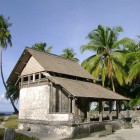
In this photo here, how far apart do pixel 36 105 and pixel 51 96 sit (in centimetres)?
188

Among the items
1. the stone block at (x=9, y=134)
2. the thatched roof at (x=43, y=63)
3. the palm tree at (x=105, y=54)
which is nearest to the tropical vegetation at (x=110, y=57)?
the palm tree at (x=105, y=54)

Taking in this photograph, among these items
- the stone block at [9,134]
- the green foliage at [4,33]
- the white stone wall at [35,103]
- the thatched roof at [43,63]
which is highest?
the green foliage at [4,33]

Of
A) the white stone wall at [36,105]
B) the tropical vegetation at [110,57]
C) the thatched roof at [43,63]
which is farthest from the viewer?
the tropical vegetation at [110,57]

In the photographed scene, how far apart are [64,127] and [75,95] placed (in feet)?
7.83

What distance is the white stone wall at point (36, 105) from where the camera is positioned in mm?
17405

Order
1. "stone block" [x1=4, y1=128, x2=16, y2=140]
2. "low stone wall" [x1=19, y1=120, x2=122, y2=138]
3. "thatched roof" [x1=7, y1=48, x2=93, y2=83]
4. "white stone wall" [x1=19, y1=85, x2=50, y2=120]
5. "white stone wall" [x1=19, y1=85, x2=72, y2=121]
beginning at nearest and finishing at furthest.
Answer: "stone block" [x1=4, y1=128, x2=16, y2=140] < "low stone wall" [x1=19, y1=120, x2=122, y2=138] < "white stone wall" [x1=19, y1=85, x2=72, y2=121] < "white stone wall" [x1=19, y1=85, x2=50, y2=120] < "thatched roof" [x1=7, y1=48, x2=93, y2=83]

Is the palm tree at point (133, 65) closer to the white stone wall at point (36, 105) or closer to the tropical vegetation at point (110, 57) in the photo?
the tropical vegetation at point (110, 57)

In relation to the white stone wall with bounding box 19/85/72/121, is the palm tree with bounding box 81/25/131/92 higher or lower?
higher

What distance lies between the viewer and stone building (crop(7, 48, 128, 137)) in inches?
639

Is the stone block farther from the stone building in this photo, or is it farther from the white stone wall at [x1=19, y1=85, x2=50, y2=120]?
the white stone wall at [x1=19, y1=85, x2=50, y2=120]

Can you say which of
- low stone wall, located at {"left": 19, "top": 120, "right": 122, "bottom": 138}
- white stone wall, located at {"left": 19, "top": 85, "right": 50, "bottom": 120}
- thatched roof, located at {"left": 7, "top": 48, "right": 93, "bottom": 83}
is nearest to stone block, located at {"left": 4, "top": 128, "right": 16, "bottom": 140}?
low stone wall, located at {"left": 19, "top": 120, "right": 122, "bottom": 138}

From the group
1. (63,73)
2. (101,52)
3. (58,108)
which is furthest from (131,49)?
(58,108)

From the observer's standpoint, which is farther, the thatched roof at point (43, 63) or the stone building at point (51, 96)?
the thatched roof at point (43, 63)

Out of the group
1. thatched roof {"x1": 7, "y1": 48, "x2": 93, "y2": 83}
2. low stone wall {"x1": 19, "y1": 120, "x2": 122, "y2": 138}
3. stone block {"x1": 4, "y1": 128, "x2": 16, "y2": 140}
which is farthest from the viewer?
thatched roof {"x1": 7, "y1": 48, "x2": 93, "y2": 83}
